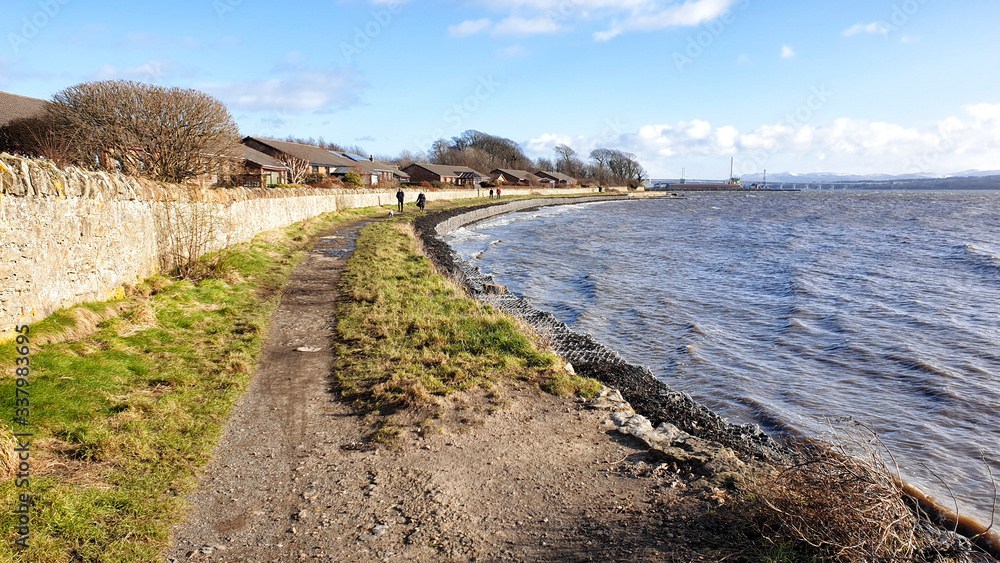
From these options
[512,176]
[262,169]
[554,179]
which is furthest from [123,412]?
[554,179]

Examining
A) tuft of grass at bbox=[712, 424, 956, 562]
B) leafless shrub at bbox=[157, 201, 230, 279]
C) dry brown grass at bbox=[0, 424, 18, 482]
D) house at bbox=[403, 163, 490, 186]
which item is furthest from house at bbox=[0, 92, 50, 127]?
house at bbox=[403, 163, 490, 186]

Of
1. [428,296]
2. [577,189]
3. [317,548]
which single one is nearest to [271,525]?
[317,548]

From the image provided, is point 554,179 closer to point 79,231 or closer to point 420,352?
point 420,352

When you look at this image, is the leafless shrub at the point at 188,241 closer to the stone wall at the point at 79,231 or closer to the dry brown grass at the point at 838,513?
the stone wall at the point at 79,231

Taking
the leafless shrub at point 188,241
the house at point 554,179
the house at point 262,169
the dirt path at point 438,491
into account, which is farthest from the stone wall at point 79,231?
the house at point 554,179

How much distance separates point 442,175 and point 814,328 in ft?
269

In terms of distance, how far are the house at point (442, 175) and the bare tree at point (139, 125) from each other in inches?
2787

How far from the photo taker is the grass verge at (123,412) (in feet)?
12.9

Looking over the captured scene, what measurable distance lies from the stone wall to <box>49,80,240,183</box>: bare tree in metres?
6.78

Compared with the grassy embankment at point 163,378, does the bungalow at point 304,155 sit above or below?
above

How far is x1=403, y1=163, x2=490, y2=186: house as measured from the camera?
299 ft

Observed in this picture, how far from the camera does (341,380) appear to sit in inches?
294

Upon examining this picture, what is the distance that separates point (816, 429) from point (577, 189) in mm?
110335

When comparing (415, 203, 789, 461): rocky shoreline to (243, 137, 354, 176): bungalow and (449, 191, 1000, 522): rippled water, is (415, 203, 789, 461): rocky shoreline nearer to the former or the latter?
(449, 191, 1000, 522): rippled water
